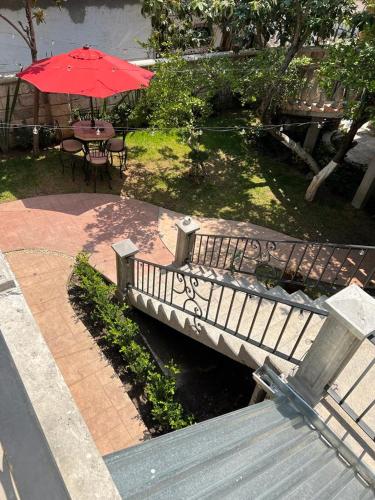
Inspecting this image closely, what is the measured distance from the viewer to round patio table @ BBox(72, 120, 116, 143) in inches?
339

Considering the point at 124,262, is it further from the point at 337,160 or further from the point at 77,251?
the point at 337,160

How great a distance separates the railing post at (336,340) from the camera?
271 cm

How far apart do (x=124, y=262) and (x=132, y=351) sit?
1.37 meters

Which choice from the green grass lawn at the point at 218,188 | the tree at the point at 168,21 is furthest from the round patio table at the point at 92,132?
the tree at the point at 168,21

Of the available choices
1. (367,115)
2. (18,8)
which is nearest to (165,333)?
(367,115)

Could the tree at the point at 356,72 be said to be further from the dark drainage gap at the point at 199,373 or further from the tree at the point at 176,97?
the dark drainage gap at the point at 199,373

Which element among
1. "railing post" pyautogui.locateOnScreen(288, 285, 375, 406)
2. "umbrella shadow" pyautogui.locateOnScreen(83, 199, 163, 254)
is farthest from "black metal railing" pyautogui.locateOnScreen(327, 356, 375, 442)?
"umbrella shadow" pyautogui.locateOnScreen(83, 199, 163, 254)

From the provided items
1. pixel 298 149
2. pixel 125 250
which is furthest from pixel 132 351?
pixel 298 149

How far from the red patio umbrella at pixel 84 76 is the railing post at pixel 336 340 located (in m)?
6.28

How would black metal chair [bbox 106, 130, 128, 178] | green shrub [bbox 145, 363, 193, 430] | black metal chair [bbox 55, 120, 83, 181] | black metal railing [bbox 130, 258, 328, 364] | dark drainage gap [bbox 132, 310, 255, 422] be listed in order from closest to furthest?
black metal railing [bbox 130, 258, 328, 364] → green shrub [bbox 145, 363, 193, 430] → dark drainage gap [bbox 132, 310, 255, 422] → black metal chair [bbox 55, 120, 83, 181] → black metal chair [bbox 106, 130, 128, 178]

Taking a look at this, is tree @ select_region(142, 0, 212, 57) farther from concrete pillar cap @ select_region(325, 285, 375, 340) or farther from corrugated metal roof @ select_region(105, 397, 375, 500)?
corrugated metal roof @ select_region(105, 397, 375, 500)

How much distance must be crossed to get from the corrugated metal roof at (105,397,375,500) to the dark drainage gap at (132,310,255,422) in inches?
91.6

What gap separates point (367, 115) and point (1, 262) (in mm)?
7897

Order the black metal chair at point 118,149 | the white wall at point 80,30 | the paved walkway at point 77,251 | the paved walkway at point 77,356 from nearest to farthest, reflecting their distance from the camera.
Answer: the paved walkway at point 77,356, the paved walkway at point 77,251, the black metal chair at point 118,149, the white wall at point 80,30
